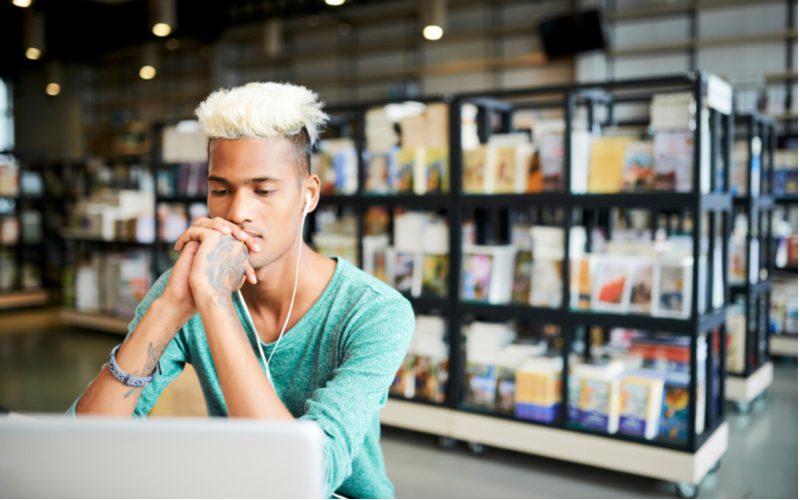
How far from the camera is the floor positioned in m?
3.42

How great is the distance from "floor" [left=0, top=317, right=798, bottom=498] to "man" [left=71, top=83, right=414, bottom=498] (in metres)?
2.03

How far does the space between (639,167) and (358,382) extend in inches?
99.4

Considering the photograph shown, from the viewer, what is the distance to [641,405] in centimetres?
348

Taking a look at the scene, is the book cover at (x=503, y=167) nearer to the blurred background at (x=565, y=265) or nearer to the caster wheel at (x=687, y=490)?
the blurred background at (x=565, y=265)

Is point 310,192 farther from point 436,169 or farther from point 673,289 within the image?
point 436,169

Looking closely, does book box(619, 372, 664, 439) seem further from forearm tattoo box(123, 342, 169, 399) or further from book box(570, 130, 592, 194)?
forearm tattoo box(123, 342, 169, 399)

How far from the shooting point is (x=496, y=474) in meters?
3.64

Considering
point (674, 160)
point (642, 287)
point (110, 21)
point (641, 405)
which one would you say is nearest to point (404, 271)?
point (642, 287)

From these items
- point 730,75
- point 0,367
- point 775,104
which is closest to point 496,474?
point 0,367

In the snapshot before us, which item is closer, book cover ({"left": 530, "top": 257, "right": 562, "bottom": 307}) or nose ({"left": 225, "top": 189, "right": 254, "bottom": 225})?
nose ({"left": 225, "top": 189, "right": 254, "bottom": 225})

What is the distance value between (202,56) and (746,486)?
1082 cm

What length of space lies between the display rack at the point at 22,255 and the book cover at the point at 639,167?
25.8 feet

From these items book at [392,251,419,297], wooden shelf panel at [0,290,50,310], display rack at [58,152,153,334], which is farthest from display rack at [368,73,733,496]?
wooden shelf panel at [0,290,50,310]

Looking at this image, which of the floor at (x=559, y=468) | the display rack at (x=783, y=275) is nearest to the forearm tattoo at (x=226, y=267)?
the floor at (x=559, y=468)
